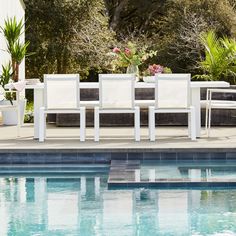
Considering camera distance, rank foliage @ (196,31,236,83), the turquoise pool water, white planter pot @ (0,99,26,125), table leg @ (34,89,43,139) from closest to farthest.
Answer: the turquoise pool water → table leg @ (34,89,43,139) → white planter pot @ (0,99,26,125) → foliage @ (196,31,236,83)

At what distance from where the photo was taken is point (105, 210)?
282 inches

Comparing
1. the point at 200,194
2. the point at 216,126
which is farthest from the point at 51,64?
the point at 200,194

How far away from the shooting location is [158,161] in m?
10.0

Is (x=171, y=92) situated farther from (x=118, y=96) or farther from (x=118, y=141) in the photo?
(x=118, y=141)

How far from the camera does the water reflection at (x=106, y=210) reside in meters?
6.38

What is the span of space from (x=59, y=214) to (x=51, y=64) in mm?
21205

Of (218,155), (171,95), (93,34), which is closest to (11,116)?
(171,95)

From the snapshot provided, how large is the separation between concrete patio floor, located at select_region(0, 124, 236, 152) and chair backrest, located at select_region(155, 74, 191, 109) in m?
0.49

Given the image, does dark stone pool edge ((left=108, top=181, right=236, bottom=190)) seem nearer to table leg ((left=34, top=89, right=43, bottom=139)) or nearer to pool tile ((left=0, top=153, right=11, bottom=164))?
pool tile ((left=0, top=153, right=11, bottom=164))

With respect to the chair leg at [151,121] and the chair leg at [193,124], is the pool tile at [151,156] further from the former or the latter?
the chair leg at [193,124]

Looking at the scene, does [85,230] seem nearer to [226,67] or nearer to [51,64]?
[226,67]

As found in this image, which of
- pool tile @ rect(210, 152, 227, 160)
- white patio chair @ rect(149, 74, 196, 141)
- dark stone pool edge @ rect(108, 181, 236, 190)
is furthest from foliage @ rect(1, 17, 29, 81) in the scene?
dark stone pool edge @ rect(108, 181, 236, 190)

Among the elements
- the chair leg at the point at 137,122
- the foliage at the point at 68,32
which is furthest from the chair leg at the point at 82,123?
the foliage at the point at 68,32

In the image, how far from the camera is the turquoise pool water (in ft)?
20.9
